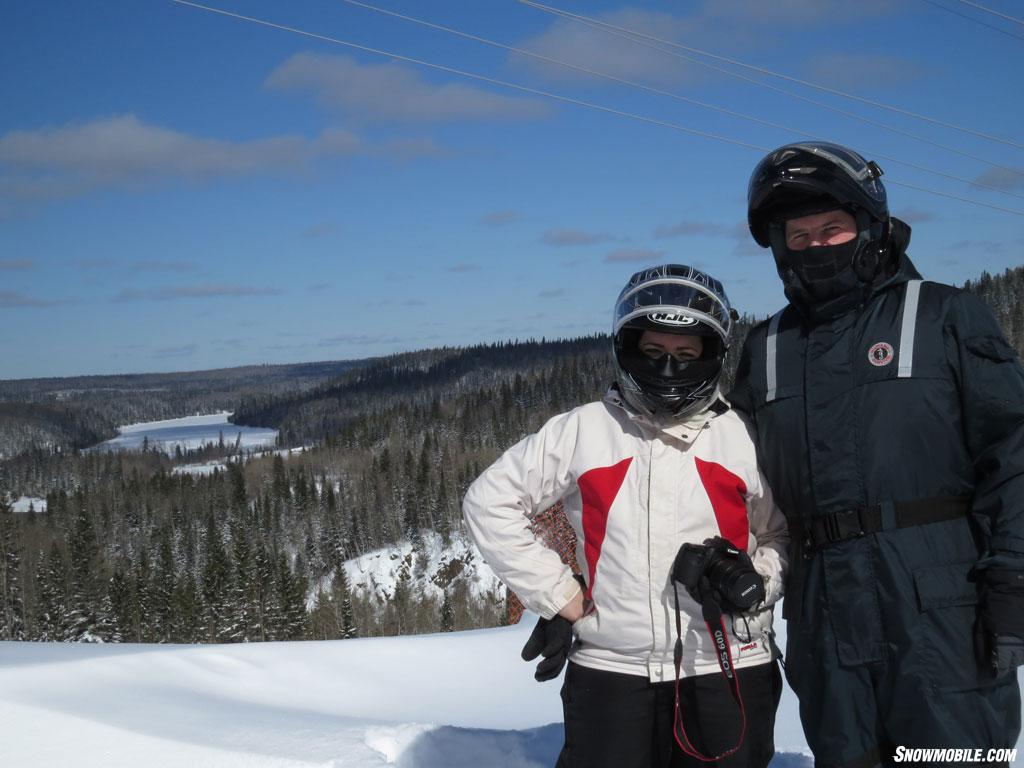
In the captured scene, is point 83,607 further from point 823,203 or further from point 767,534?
point 823,203

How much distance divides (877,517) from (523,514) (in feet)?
4.15

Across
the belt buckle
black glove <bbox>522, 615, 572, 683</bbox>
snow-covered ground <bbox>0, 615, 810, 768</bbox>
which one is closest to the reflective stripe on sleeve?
the belt buckle

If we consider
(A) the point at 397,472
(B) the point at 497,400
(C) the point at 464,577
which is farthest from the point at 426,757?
(B) the point at 497,400

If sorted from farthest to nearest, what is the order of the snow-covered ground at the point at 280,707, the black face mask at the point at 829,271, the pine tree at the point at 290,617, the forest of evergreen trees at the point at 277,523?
the forest of evergreen trees at the point at 277,523, the pine tree at the point at 290,617, the snow-covered ground at the point at 280,707, the black face mask at the point at 829,271

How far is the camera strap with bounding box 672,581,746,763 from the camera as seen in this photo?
2.71 meters

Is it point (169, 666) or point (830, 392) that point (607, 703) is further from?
point (169, 666)

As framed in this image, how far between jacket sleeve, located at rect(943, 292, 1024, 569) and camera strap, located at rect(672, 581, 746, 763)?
867 millimetres

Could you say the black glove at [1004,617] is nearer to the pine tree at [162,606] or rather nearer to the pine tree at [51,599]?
the pine tree at [51,599]

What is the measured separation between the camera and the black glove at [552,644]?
292cm

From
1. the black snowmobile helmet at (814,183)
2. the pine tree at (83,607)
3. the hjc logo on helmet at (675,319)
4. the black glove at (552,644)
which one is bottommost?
the pine tree at (83,607)

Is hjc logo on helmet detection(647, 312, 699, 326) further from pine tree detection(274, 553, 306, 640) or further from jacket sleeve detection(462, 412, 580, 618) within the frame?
pine tree detection(274, 553, 306, 640)

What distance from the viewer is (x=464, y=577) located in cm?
5947

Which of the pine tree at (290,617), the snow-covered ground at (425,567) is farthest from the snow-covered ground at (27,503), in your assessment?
the pine tree at (290,617)

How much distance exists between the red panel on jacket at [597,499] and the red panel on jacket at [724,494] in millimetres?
292
